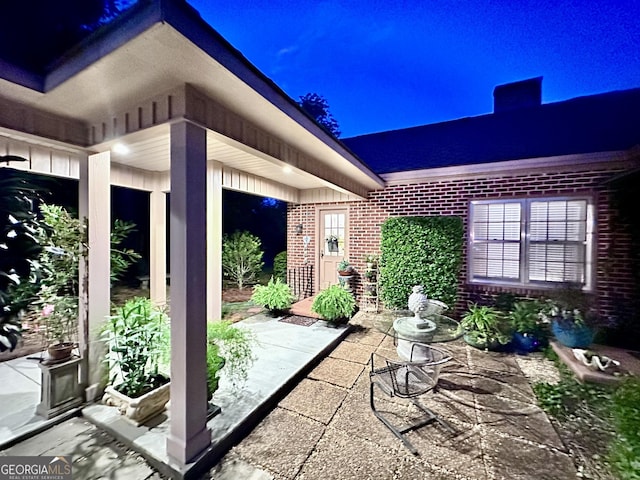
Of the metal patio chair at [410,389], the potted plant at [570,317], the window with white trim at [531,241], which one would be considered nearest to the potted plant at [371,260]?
the window with white trim at [531,241]

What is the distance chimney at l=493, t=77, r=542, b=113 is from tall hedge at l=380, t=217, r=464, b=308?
511 cm

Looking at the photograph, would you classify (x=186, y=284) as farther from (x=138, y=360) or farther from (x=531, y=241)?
(x=531, y=241)

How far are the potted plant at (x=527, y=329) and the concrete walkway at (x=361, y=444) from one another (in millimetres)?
1486

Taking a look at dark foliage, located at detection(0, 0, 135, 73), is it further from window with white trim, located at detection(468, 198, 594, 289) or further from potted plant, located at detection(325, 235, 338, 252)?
window with white trim, located at detection(468, 198, 594, 289)

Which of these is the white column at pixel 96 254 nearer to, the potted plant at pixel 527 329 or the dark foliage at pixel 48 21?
the dark foliage at pixel 48 21

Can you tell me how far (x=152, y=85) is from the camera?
210cm

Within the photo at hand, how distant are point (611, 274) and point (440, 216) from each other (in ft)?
9.68

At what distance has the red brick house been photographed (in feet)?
15.9

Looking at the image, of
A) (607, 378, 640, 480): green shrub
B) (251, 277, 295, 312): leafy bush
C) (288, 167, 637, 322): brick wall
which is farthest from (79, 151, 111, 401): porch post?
(288, 167, 637, 322): brick wall

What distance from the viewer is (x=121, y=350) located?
2.68 metres

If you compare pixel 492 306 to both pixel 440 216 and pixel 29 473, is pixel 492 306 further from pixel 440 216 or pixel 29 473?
pixel 29 473

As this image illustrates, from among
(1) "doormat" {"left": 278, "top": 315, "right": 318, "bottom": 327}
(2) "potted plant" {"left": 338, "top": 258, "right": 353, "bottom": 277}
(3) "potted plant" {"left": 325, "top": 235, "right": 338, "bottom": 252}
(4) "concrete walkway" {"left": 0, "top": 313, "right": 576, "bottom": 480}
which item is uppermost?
(3) "potted plant" {"left": 325, "top": 235, "right": 338, "bottom": 252}

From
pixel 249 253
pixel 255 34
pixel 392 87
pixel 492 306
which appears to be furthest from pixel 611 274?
pixel 392 87

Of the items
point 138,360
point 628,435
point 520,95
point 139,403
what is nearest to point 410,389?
point 628,435
